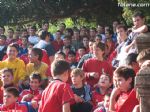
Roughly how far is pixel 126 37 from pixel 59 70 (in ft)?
11.3

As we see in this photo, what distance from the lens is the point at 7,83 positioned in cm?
823

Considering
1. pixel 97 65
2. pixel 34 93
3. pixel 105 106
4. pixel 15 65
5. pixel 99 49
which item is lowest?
pixel 105 106

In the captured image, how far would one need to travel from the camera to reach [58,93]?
225 inches

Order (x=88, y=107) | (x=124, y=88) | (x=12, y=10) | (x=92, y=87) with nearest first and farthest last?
(x=124, y=88)
(x=88, y=107)
(x=92, y=87)
(x=12, y=10)

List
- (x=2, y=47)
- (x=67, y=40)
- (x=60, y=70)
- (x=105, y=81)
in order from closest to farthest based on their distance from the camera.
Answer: (x=60, y=70)
(x=105, y=81)
(x=67, y=40)
(x=2, y=47)

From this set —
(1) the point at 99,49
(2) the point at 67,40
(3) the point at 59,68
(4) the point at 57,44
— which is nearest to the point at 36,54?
(1) the point at 99,49

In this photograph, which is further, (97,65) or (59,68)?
(97,65)

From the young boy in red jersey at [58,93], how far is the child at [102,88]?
5.81 feet

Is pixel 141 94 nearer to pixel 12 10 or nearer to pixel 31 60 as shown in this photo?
pixel 31 60

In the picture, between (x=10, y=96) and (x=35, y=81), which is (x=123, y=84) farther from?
(x=35, y=81)

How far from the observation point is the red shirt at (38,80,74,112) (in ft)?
18.7

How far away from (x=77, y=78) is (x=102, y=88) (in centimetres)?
60

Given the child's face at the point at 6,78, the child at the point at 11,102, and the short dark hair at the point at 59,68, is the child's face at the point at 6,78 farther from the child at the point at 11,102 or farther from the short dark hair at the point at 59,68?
the short dark hair at the point at 59,68

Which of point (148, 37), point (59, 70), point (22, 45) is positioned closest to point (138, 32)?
point (148, 37)
